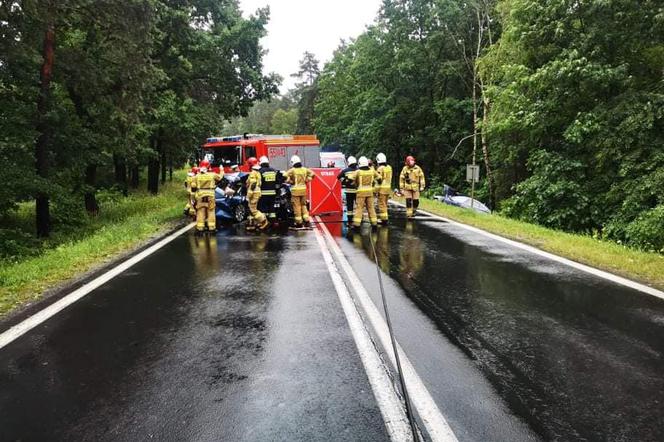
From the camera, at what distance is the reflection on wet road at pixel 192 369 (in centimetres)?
304

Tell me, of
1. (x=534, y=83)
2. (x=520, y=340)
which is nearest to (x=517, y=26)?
(x=534, y=83)

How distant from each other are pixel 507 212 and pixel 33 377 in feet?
58.7

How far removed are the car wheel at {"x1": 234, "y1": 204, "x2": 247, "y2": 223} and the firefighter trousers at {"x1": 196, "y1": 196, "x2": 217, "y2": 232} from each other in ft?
6.50

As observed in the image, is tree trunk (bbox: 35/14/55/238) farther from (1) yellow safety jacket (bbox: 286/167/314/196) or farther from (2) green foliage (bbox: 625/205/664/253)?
(2) green foliage (bbox: 625/205/664/253)

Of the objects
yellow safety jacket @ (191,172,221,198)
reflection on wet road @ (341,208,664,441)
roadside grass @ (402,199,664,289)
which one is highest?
yellow safety jacket @ (191,172,221,198)

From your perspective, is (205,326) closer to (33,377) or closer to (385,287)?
(33,377)

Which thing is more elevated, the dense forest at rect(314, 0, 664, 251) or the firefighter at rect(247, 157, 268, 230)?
the dense forest at rect(314, 0, 664, 251)

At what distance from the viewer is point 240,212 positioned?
13.9 meters

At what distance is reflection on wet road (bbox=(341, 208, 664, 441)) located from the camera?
318 cm

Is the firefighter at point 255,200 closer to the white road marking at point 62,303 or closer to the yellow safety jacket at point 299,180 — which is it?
the yellow safety jacket at point 299,180

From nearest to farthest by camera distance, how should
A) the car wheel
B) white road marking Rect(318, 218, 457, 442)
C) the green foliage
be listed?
white road marking Rect(318, 218, 457, 442) → the green foliage → the car wheel

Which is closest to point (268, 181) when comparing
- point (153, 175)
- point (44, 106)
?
point (44, 106)

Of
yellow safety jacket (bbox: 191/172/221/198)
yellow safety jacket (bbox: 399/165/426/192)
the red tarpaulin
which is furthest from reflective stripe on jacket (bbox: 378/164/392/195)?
yellow safety jacket (bbox: 191/172/221/198)

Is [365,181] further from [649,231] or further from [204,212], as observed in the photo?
[649,231]
